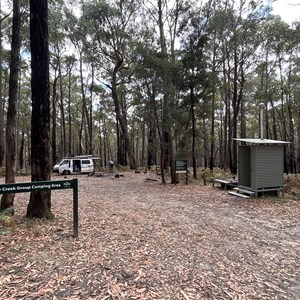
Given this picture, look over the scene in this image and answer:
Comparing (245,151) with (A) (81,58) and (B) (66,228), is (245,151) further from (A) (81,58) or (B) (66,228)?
(A) (81,58)

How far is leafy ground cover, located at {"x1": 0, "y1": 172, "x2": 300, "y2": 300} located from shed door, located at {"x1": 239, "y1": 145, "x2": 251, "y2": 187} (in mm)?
4198

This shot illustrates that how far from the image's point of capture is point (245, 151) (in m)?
10.5

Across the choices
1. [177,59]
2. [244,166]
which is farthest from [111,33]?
[244,166]

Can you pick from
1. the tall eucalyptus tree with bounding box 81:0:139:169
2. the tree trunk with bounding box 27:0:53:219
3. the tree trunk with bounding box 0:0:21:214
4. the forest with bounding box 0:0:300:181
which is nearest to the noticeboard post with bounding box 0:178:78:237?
the tree trunk with bounding box 27:0:53:219

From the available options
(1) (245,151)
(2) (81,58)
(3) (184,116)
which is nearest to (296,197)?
(1) (245,151)

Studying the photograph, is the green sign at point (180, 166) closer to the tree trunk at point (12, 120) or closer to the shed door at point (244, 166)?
the shed door at point (244, 166)

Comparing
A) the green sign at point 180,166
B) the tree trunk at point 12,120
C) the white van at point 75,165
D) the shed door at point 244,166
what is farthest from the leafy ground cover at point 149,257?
the white van at point 75,165

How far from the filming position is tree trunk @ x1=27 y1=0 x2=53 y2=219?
479cm

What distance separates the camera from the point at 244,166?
10.5 metres

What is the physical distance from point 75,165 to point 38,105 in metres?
15.8

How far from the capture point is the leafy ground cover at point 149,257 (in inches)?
109

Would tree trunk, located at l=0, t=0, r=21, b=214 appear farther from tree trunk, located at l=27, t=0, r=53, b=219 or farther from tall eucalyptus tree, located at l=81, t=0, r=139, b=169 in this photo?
tall eucalyptus tree, located at l=81, t=0, r=139, b=169

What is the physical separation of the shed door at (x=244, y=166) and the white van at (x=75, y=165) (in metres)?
13.2

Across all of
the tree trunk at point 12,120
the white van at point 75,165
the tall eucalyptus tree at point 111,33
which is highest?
the tall eucalyptus tree at point 111,33
